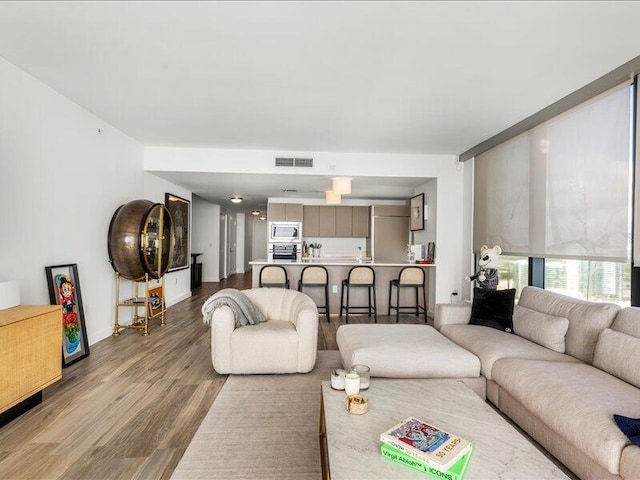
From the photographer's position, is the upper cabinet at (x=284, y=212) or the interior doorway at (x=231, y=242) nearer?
the upper cabinet at (x=284, y=212)

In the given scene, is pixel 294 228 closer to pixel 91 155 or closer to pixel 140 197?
pixel 140 197

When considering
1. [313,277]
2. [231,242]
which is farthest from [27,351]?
[231,242]

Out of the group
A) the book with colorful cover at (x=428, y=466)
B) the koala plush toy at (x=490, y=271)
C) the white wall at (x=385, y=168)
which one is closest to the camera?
the book with colorful cover at (x=428, y=466)

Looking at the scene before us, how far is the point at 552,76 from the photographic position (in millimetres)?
2904

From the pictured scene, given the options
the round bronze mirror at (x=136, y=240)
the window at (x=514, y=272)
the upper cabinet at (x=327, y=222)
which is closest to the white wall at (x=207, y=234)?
Answer: the upper cabinet at (x=327, y=222)

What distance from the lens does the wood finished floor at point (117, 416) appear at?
1919 millimetres

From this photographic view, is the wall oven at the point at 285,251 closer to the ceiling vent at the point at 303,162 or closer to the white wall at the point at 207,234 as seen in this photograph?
the white wall at the point at 207,234

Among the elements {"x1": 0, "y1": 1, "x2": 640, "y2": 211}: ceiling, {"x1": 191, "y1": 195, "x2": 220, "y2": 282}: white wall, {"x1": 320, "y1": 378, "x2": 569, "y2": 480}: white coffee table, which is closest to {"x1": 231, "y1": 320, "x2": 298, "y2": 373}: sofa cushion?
{"x1": 320, "y1": 378, "x2": 569, "y2": 480}: white coffee table

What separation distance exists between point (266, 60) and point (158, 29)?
749mm

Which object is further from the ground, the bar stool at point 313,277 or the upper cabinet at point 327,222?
the upper cabinet at point 327,222

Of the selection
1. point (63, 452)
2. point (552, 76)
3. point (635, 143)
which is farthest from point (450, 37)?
point (63, 452)

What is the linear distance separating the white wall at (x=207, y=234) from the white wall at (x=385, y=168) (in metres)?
4.36

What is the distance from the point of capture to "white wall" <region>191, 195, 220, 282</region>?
31.4 ft

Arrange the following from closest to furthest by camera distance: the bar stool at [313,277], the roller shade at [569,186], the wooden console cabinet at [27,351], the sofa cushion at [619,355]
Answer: the sofa cushion at [619,355], the wooden console cabinet at [27,351], the roller shade at [569,186], the bar stool at [313,277]
